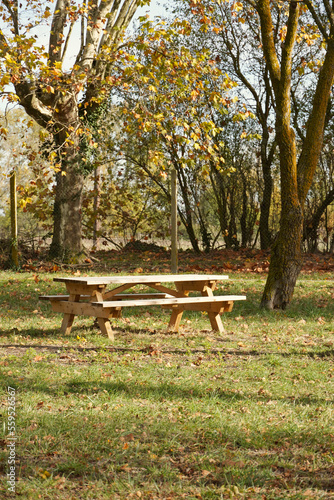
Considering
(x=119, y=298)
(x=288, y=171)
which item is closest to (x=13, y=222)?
(x=119, y=298)

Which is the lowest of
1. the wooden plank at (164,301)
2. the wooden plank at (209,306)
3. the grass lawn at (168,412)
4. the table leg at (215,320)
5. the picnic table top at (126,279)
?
the grass lawn at (168,412)

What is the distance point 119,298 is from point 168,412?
11.3 feet

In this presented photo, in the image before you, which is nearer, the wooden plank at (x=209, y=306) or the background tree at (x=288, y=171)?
the wooden plank at (x=209, y=306)

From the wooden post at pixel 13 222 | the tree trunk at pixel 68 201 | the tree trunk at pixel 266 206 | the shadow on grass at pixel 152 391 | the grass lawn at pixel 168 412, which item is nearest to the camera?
the grass lawn at pixel 168 412

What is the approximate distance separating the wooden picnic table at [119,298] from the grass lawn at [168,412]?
266mm

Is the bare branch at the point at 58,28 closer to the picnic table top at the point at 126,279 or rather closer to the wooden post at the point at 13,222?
the wooden post at the point at 13,222

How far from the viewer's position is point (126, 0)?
1454cm

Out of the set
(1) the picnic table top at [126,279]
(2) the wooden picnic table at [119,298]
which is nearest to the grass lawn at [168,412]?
(2) the wooden picnic table at [119,298]

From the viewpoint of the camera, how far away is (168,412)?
155 inches

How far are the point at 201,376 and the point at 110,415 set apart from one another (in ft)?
4.41

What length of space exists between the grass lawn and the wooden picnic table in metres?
0.27

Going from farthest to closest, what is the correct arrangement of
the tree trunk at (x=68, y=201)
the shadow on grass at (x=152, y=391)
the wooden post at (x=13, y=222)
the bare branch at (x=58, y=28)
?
the tree trunk at (x=68, y=201) → the bare branch at (x=58, y=28) → the wooden post at (x=13, y=222) → the shadow on grass at (x=152, y=391)

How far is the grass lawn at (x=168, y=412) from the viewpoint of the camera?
2900mm

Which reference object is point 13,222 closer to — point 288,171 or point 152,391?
point 288,171
